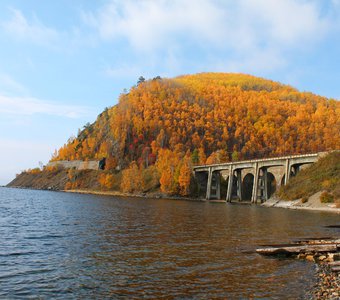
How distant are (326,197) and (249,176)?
6651 centimetres

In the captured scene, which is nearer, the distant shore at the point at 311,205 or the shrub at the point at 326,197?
the distant shore at the point at 311,205

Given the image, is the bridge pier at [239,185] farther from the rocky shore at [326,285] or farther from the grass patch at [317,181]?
the rocky shore at [326,285]

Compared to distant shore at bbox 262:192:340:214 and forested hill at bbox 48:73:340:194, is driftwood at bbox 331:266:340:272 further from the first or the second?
forested hill at bbox 48:73:340:194

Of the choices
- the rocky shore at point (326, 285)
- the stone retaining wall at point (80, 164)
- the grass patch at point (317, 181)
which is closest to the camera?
the rocky shore at point (326, 285)

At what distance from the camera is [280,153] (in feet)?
552

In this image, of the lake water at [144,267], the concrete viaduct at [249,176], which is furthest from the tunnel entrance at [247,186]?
the lake water at [144,267]

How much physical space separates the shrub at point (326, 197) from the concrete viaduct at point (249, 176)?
56.3ft

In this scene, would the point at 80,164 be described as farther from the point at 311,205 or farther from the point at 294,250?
the point at 294,250

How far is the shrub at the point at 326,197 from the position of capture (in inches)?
2611

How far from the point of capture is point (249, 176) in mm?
133250

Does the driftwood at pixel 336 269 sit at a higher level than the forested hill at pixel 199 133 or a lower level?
lower

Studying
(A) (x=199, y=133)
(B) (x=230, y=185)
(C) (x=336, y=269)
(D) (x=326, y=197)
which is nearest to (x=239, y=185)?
(B) (x=230, y=185)

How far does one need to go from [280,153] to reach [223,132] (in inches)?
1171

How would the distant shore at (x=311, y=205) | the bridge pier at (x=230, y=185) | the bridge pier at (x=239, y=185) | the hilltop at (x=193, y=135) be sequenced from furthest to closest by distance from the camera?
the hilltop at (x=193, y=135)
the bridge pier at (x=239, y=185)
the bridge pier at (x=230, y=185)
the distant shore at (x=311, y=205)
